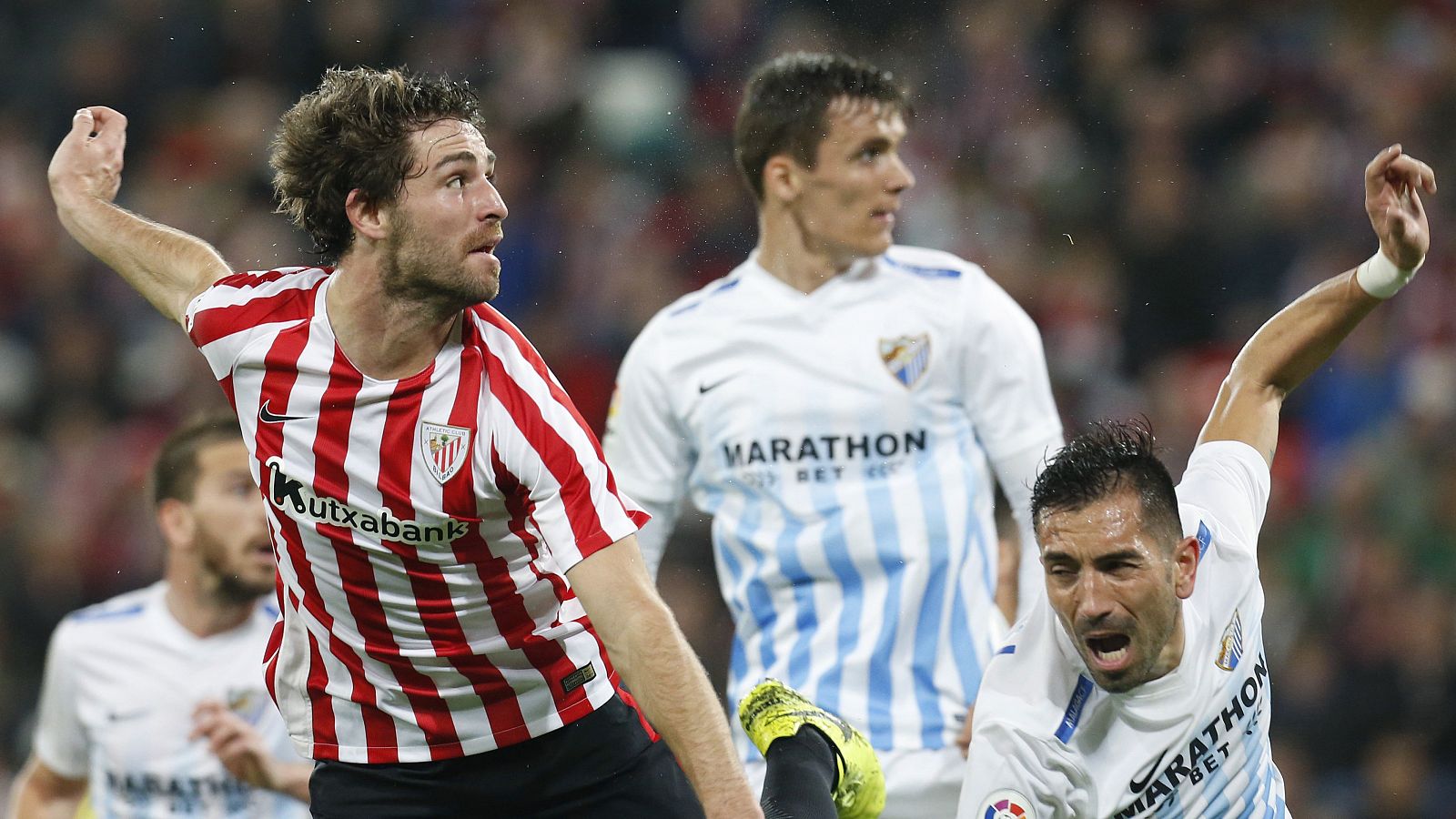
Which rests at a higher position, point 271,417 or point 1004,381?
point 1004,381

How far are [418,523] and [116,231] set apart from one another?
3.31ft

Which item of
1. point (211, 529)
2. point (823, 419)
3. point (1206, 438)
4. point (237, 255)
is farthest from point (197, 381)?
point (1206, 438)

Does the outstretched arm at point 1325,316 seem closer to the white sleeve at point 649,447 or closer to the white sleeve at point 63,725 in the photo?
the white sleeve at point 649,447

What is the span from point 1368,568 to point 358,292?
217 inches

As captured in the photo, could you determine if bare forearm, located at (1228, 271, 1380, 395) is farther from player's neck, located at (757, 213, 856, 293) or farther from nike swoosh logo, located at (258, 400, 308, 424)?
nike swoosh logo, located at (258, 400, 308, 424)

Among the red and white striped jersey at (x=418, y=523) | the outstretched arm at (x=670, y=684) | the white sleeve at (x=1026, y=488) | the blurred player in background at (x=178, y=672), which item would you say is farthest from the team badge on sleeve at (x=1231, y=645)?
the blurred player in background at (x=178, y=672)

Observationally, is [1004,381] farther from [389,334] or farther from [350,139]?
[350,139]

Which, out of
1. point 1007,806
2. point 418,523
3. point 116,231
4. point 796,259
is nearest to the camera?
point 1007,806

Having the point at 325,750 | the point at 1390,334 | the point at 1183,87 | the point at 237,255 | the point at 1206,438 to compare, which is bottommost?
the point at 325,750

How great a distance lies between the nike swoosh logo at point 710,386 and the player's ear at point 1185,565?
1.50 metres

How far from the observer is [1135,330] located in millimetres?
8500

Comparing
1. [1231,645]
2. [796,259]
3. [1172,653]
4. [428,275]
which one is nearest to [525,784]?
[428,275]

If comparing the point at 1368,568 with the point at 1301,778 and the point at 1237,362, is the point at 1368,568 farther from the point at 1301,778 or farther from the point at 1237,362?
the point at 1237,362

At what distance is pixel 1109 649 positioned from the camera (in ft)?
11.4
